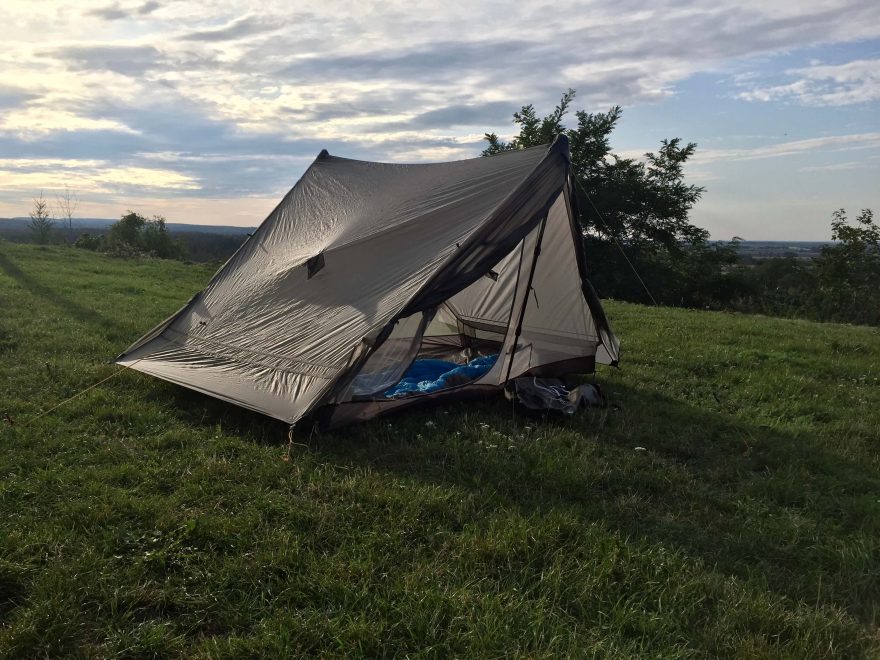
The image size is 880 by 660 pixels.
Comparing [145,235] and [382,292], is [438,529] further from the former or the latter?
[145,235]

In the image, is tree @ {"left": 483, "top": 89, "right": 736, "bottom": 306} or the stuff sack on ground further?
tree @ {"left": 483, "top": 89, "right": 736, "bottom": 306}

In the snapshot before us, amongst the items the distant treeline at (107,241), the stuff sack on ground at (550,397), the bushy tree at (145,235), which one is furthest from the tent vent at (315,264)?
the bushy tree at (145,235)

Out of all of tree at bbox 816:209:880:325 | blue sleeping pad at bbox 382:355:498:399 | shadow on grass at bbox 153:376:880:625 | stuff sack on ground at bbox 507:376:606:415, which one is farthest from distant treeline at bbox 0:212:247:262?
tree at bbox 816:209:880:325

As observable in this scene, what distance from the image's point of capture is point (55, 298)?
891cm

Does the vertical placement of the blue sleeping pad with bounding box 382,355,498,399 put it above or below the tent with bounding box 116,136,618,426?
below

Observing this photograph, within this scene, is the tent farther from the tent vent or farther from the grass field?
the grass field

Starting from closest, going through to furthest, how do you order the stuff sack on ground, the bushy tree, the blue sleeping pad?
the stuff sack on ground → the blue sleeping pad → the bushy tree

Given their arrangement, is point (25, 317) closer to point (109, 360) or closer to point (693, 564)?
point (109, 360)

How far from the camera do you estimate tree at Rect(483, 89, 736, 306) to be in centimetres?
2072

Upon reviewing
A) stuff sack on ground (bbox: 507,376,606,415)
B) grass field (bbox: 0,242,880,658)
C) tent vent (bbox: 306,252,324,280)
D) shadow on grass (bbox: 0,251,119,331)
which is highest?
tent vent (bbox: 306,252,324,280)

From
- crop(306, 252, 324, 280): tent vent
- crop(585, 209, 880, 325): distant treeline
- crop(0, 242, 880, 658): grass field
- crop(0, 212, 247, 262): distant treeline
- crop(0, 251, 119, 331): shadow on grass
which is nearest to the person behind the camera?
crop(0, 242, 880, 658): grass field

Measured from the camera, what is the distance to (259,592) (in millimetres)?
2402

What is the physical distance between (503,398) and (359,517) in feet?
6.91

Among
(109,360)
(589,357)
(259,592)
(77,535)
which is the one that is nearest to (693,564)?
(259,592)
